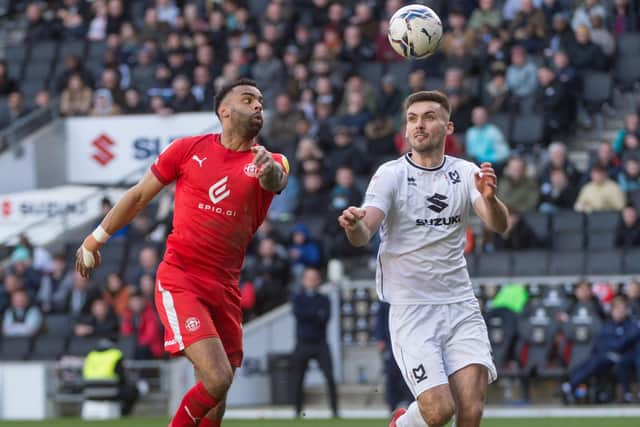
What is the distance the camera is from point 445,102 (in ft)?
30.0

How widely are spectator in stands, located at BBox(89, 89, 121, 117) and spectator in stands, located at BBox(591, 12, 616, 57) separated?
7.68 metres

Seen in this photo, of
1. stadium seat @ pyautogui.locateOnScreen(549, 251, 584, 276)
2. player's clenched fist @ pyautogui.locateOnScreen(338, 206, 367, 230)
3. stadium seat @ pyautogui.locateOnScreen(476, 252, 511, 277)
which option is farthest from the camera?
stadium seat @ pyautogui.locateOnScreen(476, 252, 511, 277)

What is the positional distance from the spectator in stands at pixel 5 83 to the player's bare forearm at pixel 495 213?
741 inches

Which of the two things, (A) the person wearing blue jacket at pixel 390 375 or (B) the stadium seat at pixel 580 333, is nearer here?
(A) the person wearing blue jacket at pixel 390 375

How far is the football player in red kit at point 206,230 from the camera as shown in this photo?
930 cm

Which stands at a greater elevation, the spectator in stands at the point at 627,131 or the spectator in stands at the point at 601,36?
the spectator in stands at the point at 601,36

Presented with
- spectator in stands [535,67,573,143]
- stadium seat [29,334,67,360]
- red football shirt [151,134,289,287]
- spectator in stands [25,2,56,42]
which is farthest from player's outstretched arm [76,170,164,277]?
spectator in stands [25,2,56,42]

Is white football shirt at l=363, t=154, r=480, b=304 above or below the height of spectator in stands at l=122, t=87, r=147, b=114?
below

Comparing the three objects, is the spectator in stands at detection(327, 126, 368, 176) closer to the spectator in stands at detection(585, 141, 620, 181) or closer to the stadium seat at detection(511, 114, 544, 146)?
the stadium seat at detection(511, 114, 544, 146)

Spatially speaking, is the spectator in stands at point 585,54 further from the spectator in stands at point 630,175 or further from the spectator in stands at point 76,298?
the spectator in stands at point 76,298

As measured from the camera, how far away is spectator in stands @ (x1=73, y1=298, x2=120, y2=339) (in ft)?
68.6

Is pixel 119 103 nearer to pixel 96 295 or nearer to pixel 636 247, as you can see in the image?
pixel 96 295

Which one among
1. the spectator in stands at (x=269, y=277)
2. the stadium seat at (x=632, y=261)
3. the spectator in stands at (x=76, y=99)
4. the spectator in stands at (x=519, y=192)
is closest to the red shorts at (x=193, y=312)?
the stadium seat at (x=632, y=261)

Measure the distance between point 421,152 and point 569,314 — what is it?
10696 mm
